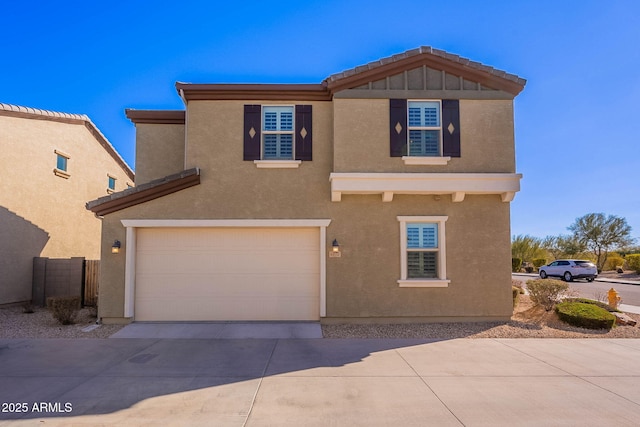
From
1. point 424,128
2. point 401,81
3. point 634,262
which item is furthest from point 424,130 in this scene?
point 634,262

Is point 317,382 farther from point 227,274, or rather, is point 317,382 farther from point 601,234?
point 601,234

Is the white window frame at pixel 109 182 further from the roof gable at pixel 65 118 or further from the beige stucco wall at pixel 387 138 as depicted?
the beige stucco wall at pixel 387 138

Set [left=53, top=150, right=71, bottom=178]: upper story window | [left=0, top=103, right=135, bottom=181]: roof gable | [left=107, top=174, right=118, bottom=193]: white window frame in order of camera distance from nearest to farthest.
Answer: [left=0, top=103, right=135, bottom=181]: roof gable
[left=53, top=150, right=71, bottom=178]: upper story window
[left=107, top=174, right=118, bottom=193]: white window frame

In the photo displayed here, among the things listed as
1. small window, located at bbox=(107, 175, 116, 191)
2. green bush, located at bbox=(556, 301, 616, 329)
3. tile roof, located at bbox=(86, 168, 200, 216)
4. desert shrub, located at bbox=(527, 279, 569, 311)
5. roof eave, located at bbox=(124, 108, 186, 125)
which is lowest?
green bush, located at bbox=(556, 301, 616, 329)

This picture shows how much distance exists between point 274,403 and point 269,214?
5.39 metres

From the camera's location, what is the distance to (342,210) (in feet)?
31.5

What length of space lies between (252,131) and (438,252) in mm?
5709

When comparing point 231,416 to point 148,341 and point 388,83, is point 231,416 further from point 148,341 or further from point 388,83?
point 388,83

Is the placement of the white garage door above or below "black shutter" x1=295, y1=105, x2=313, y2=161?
below

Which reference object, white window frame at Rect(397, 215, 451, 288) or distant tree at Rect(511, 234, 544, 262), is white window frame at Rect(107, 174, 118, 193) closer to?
white window frame at Rect(397, 215, 451, 288)

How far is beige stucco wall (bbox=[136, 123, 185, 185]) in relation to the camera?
11391 mm

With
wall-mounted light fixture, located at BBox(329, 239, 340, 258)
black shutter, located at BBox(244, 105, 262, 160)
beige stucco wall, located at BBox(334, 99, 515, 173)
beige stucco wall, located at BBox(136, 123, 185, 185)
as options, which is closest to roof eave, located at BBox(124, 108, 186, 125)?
beige stucco wall, located at BBox(136, 123, 185, 185)

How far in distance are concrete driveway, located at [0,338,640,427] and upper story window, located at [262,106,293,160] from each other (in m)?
4.69

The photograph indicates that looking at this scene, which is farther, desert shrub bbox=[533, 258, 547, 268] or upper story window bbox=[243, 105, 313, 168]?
desert shrub bbox=[533, 258, 547, 268]
